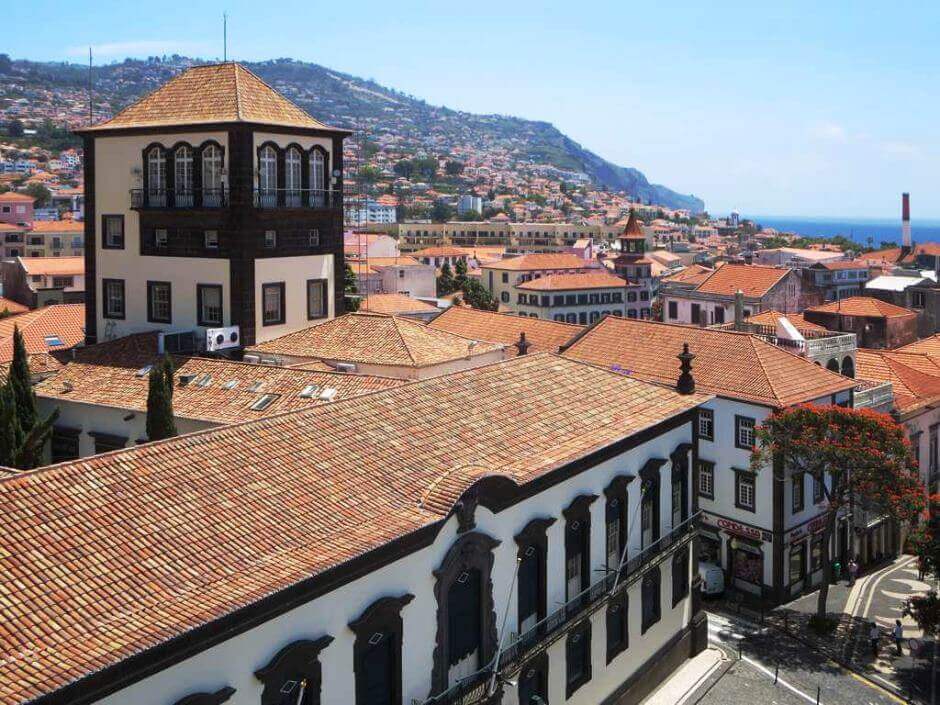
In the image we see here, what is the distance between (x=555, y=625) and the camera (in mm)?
23328

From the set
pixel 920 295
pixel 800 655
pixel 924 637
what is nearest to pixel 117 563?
pixel 800 655

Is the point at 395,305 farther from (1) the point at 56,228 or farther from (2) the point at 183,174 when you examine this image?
(1) the point at 56,228

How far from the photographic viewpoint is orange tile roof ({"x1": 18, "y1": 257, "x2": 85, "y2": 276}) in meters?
77.1

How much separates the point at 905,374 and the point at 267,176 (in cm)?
3259

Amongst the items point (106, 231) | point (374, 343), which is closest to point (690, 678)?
point (374, 343)

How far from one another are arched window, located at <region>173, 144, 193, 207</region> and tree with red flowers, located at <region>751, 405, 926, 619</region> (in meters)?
23.4

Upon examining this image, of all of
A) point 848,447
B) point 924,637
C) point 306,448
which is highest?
point 306,448

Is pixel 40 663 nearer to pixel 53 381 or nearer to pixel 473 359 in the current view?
pixel 53 381

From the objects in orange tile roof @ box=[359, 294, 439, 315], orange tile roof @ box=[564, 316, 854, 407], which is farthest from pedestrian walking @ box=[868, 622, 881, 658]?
orange tile roof @ box=[359, 294, 439, 315]

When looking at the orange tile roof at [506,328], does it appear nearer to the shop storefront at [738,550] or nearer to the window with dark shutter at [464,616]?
the shop storefront at [738,550]

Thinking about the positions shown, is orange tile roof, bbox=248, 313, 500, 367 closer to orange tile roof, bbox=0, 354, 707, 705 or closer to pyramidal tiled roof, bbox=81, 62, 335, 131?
pyramidal tiled roof, bbox=81, 62, 335, 131

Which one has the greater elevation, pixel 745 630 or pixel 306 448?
pixel 306 448

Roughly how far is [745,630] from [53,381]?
2572 cm

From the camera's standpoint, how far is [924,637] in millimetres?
35156
